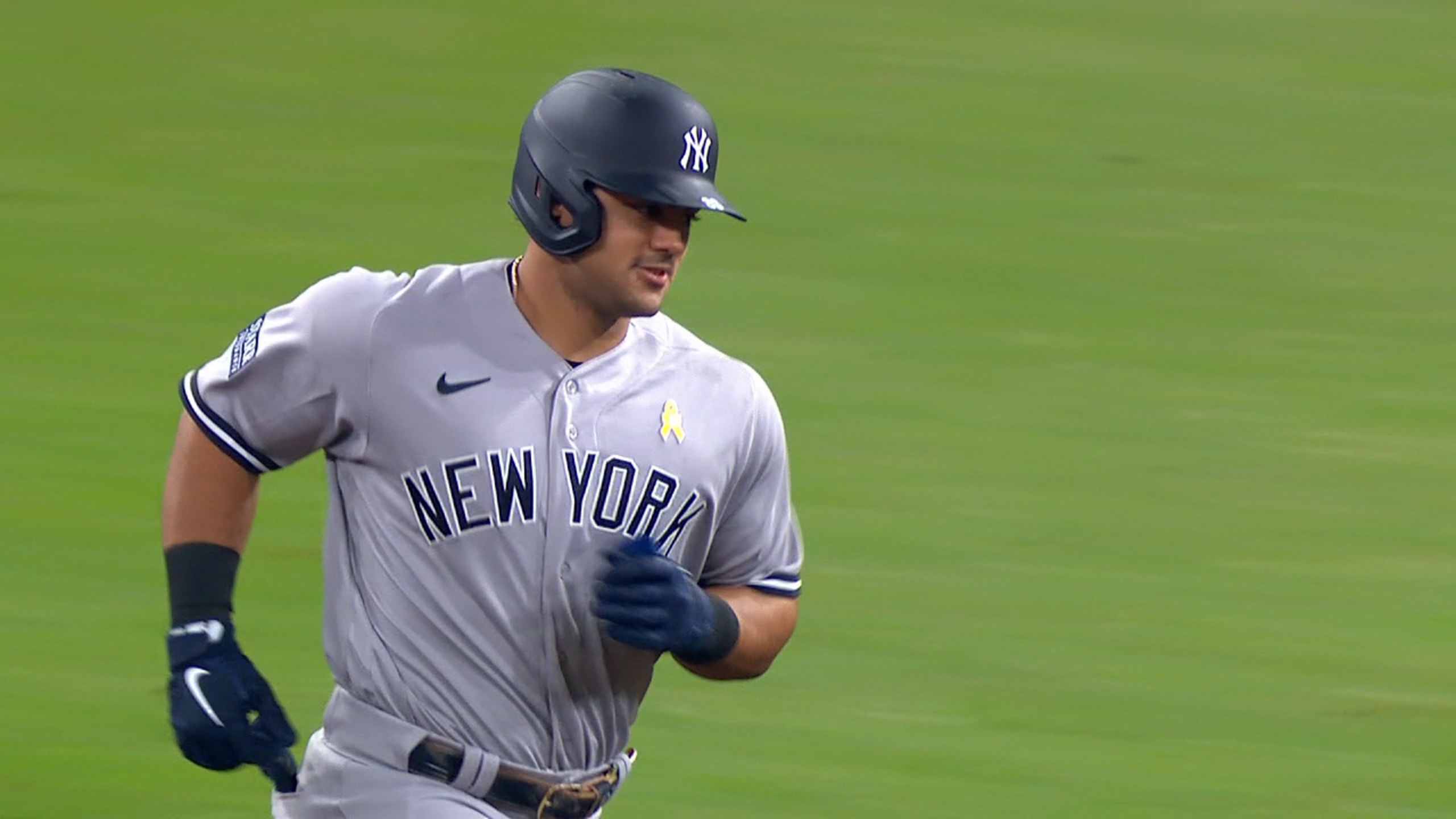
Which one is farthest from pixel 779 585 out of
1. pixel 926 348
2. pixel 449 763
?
pixel 926 348

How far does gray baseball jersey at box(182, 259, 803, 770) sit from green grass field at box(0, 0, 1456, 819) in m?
2.55

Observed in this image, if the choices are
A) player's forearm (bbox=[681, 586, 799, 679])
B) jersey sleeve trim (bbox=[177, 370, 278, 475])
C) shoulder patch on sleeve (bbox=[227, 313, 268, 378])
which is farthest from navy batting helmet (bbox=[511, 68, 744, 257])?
player's forearm (bbox=[681, 586, 799, 679])

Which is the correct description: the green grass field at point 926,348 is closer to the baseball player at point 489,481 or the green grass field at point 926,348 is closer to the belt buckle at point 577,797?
the belt buckle at point 577,797

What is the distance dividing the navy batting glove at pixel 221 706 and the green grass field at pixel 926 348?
264 centimetres

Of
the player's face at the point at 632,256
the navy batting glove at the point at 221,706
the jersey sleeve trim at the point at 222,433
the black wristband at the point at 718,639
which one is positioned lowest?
the navy batting glove at the point at 221,706


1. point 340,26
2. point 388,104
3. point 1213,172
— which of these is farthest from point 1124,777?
point 340,26

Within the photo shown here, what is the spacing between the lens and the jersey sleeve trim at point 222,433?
175 inches

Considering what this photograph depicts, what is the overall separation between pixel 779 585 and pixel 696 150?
0.86 metres

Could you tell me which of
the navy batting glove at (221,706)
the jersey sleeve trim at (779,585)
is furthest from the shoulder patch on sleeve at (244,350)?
the jersey sleeve trim at (779,585)

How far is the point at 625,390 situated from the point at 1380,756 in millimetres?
3804

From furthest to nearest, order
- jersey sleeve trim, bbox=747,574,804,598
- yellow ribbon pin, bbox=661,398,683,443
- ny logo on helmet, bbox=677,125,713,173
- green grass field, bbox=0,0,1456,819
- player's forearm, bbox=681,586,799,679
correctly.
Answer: green grass field, bbox=0,0,1456,819
jersey sleeve trim, bbox=747,574,804,598
player's forearm, bbox=681,586,799,679
yellow ribbon pin, bbox=661,398,683,443
ny logo on helmet, bbox=677,125,713,173

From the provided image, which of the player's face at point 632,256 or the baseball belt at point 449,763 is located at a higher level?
the player's face at point 632,256

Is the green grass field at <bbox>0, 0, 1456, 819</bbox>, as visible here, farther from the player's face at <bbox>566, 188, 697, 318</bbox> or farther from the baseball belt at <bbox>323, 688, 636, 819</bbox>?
the player's face at <bbox>566, 188, 697, 318</bbox>

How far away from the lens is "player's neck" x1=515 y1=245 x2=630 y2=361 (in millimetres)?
4543
